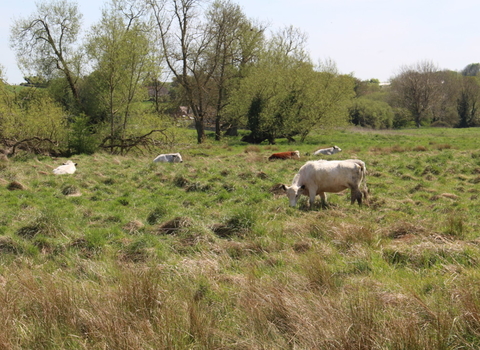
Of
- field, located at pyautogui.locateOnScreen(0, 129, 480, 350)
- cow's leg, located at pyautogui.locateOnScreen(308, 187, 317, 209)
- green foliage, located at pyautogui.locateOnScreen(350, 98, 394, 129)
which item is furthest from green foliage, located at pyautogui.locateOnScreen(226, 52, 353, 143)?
cow's leg, located at pyautogui.locateOnScreen(308, 187, 317, 209)

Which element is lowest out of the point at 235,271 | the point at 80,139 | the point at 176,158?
the point at 235,271

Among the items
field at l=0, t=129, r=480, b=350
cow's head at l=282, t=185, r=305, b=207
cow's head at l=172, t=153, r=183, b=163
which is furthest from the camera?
cow's head at l=172, t=153, r=183, b=163

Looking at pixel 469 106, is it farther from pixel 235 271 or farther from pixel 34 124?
pixel 235 271

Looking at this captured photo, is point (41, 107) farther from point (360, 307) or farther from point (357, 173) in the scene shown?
point (360, 307)

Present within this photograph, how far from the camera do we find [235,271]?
242 inches

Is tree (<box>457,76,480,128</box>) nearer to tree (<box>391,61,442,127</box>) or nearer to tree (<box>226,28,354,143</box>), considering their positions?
tree (<box>391,61,442,127</box>)

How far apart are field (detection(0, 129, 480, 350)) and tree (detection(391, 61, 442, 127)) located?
6359 centimetres

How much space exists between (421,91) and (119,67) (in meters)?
60.7

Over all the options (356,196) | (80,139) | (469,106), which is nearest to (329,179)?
(356,196)

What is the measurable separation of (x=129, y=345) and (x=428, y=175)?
577 inches

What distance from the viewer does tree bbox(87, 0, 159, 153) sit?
24.7 metres

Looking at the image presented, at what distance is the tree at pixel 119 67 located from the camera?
24.7 meters

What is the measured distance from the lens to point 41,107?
79.8ft

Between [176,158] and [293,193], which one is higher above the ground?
[176,158]
